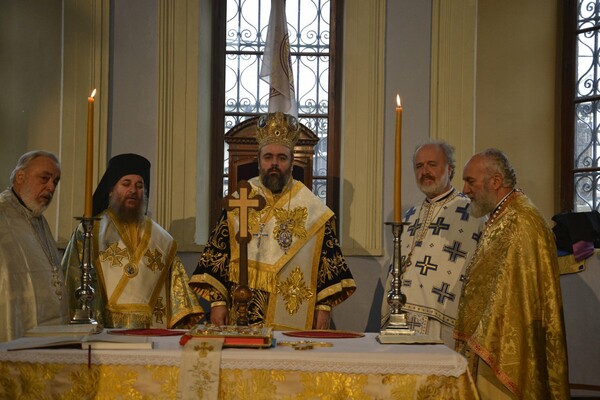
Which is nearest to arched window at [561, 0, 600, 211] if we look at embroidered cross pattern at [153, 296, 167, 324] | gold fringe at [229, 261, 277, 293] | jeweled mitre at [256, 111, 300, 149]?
jeweled mitre at [256, 111, 300, 149]

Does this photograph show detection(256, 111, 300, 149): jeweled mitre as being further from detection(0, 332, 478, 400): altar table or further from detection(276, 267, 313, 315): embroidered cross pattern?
detection(0, 332, 478, 400): altar table

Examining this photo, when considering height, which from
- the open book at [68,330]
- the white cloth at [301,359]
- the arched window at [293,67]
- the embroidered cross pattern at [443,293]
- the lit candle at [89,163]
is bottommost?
the white cloth at [301,359]

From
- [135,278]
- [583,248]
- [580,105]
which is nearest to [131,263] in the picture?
[135,278]

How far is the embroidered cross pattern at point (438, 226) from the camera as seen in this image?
5688 millimetres

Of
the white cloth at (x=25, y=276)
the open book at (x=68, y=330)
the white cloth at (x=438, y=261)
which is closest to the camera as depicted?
the open book at (x=68, y=330)

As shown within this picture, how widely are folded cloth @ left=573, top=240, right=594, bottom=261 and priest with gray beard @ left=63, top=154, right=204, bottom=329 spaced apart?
115 inches

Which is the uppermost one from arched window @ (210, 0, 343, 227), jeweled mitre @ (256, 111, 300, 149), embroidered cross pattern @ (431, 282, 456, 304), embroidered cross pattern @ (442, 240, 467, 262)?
arched window @ (210, 0, 343, 227)

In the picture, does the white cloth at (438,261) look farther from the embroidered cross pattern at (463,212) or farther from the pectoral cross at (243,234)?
the pectoral cross at (243,234)

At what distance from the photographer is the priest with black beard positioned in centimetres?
528

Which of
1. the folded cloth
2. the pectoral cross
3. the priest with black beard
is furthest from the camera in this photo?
the folded cloth

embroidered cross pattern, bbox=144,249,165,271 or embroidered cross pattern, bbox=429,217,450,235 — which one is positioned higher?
embroidered cross pattern, bbox=429,217,450,235

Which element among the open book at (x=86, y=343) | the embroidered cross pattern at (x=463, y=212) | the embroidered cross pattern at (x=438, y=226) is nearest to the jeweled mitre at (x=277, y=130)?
the embroidered cross pattern at (x=438, y=226)

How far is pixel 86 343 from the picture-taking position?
361 centimetres

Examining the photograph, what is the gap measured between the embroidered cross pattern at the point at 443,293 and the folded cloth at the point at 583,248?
1.69 metres
